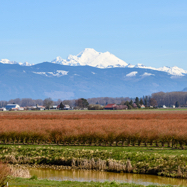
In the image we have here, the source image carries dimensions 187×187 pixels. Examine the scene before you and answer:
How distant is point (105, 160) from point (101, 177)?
10.1 feet

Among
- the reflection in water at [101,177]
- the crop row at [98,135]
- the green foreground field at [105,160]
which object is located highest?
the crop row at [98,135]

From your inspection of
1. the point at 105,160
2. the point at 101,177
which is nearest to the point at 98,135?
the point at 105,160

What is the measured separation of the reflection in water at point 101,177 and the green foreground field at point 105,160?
0.79 metres

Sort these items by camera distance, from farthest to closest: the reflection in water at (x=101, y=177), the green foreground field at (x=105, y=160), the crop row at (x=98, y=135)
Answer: the crop row at (x=98, y=135) < the green foreground field at (x=105, y=160) < the reflection in water at (x=101, y=177)

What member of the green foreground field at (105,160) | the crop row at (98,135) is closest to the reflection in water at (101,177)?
the green foreground field at (105,160)

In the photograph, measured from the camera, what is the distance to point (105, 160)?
27.2m

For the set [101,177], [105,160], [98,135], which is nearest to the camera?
[101,177]

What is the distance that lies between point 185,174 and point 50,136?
1966 centimetres

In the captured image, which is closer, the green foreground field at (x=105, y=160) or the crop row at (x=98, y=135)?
the green foreground field at (x=105, y=160)

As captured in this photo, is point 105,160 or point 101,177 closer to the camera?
point 101,177

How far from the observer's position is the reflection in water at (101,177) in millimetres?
22731

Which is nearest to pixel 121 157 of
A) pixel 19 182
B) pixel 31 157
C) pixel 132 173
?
pixel 132 173

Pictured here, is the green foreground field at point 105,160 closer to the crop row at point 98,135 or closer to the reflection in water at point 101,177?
the reflection in water at point 101,177

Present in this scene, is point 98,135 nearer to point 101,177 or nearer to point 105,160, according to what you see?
point 105,160
